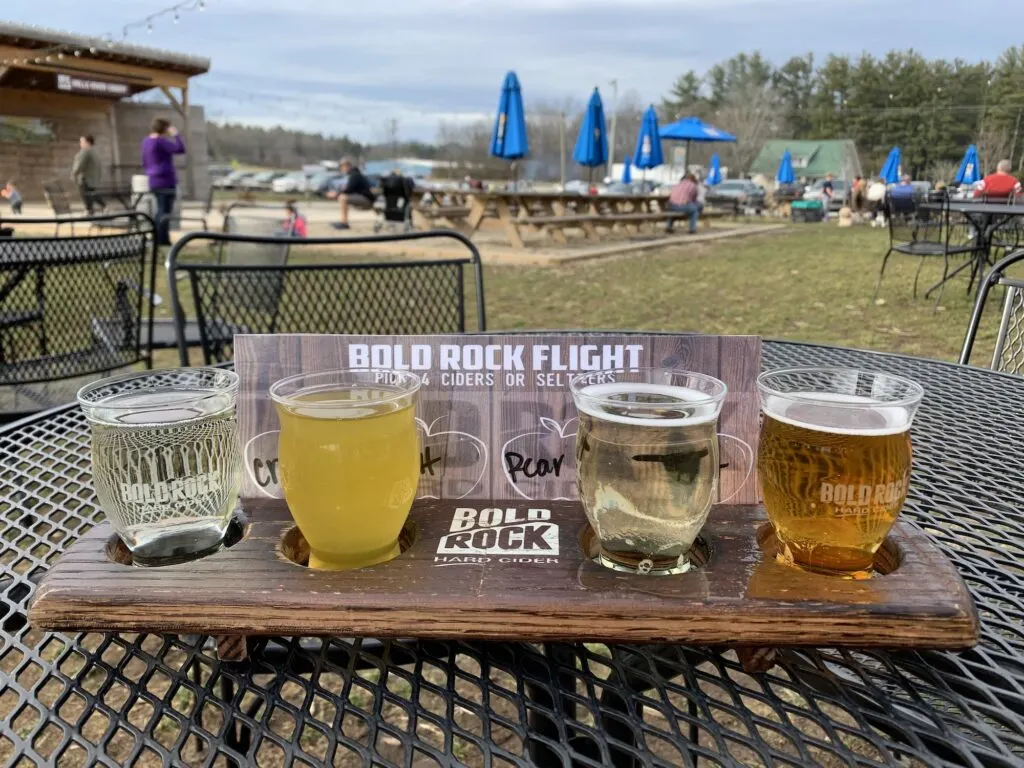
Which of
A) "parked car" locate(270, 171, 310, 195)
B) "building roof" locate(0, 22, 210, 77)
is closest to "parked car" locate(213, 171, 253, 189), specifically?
"parked car" locate(270, 171, 310, 195)

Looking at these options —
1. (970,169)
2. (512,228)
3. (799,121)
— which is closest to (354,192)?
(512,228)

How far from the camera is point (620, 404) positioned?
0.53m

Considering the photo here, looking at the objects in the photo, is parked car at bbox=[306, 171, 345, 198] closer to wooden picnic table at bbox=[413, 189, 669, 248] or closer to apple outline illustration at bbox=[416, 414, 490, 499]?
wooden picnic table at bbox=[413, 189, 669, 248]

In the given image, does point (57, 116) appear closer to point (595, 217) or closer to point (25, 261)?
point (595, 217)

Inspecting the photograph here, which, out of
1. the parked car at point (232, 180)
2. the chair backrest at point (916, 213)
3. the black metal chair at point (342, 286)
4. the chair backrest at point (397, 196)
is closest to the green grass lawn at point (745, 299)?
the chair backrest at point (916, 213)

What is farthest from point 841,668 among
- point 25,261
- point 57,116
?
point 57,116

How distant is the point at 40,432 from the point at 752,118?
50473mm

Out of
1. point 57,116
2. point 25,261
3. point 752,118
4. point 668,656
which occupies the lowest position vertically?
Result: point 668,656

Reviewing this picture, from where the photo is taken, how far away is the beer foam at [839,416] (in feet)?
1.73

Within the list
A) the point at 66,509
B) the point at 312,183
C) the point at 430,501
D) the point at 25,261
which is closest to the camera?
the point at 430,501

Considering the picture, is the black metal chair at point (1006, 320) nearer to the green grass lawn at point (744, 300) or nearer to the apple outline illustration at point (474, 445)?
the apple outline illustration at point (474, 445)

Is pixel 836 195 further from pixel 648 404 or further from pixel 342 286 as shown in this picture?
pixel 648 404

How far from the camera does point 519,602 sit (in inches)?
19.6

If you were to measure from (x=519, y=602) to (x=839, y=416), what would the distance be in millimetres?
264
